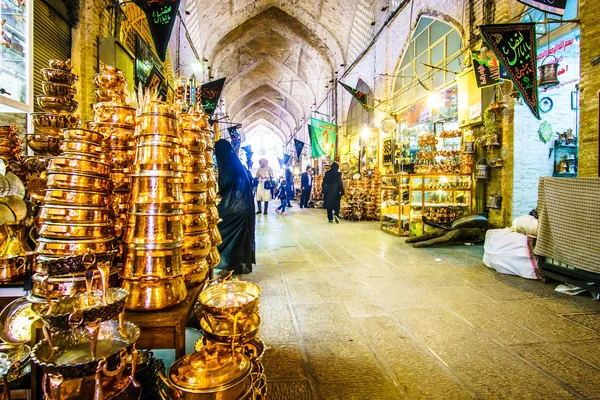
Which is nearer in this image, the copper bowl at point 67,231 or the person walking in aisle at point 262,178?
the copper bowl at point 67,231

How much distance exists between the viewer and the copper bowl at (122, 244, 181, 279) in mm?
1354

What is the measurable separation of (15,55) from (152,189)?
3.76 metres

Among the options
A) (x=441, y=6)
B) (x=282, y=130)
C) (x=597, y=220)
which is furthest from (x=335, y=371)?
(x=282, y=130)

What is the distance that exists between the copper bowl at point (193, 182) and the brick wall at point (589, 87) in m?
5.69

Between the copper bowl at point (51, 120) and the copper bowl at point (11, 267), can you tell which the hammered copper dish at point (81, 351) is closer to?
the copper bowl at point (11, 267)

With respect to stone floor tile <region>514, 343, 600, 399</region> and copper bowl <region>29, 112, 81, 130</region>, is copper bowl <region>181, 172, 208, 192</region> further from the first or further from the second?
stone floor tile <region>514, 343, 600, 399</region>

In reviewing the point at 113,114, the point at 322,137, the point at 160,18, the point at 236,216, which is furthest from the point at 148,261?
the point at 322,137

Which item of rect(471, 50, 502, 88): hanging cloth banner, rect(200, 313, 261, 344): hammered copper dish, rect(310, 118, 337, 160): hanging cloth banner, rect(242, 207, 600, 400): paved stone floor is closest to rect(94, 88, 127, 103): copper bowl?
rect(200, 313, 261, 344): hammered copper dish

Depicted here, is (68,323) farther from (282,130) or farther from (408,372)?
(282,130)

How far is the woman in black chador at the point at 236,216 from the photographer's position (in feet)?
13.0

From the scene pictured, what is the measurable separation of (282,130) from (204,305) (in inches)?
1637

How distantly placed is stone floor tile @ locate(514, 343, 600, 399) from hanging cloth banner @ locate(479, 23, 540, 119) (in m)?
3.87

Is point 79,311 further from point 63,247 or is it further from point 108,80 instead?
point 108,80

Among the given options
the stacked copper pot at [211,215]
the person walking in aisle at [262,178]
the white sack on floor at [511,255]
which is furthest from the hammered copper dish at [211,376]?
the person walking in aisle at [262,178]
